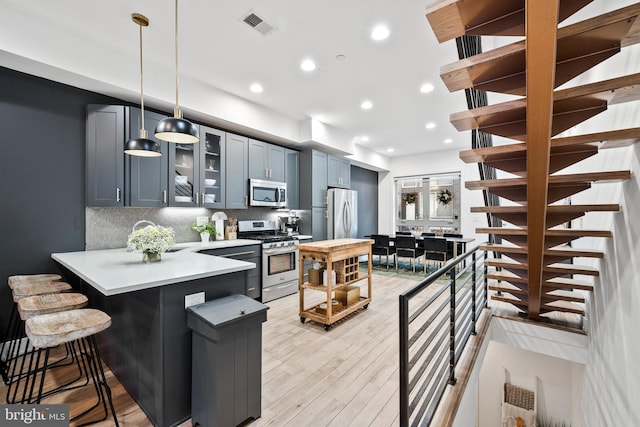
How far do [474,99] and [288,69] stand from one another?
7.43ft

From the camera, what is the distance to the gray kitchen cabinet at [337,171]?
5699 millimetres

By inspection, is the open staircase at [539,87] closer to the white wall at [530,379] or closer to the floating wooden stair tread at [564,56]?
the floating wooden stair tread at [564,56]

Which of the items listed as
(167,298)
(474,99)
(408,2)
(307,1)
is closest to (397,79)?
(408,2)

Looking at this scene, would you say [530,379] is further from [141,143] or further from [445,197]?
[141,143]

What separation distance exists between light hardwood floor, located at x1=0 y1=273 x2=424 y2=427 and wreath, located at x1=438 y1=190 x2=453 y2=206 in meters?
5.10

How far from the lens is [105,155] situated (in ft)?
9.84

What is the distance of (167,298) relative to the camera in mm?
1678

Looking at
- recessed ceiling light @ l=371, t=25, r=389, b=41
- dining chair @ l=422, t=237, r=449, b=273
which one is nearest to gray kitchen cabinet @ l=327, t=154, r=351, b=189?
dining chair @ l=422, t=237, r=449, b=273

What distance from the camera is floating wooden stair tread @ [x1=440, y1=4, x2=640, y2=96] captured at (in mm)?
1039

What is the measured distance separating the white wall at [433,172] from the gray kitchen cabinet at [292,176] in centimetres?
393

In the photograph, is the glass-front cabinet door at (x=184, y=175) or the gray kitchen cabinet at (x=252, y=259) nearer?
the glass-front cabinet door at (x=184, y=175)

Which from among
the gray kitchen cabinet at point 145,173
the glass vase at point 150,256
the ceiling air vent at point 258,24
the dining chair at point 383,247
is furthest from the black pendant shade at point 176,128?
the dining chair at point 383,247

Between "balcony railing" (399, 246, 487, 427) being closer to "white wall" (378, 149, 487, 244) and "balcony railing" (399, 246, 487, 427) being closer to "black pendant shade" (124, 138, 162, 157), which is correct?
"black pendant shade" (124, 138, 162, 157)

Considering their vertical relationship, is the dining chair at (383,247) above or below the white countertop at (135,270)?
below
